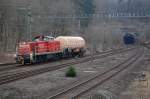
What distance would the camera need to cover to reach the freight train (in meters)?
40.0

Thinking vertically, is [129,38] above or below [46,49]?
below

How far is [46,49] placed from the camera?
4359 centimetres

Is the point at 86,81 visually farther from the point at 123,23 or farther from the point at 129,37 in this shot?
the point at 123,23

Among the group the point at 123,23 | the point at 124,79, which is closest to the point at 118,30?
the point at 123,23

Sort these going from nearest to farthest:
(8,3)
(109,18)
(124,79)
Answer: (124,79) → (8,3) → (109,18)

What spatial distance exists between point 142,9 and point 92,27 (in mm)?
20793

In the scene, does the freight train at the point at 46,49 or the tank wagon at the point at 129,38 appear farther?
the tank wagon at the point at 129,38

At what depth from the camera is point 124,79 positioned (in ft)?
99.6

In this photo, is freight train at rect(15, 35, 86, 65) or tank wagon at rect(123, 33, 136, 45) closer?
freight train at rect(15, 35, 86, 65)

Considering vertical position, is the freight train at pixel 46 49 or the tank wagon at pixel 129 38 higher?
the freight train at pixel 46 49

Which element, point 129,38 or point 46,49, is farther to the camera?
point 129,38

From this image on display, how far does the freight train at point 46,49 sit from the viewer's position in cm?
3997

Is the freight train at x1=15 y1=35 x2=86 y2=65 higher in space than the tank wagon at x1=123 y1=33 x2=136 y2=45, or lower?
higher

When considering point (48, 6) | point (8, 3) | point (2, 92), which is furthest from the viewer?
point (48, 6)
